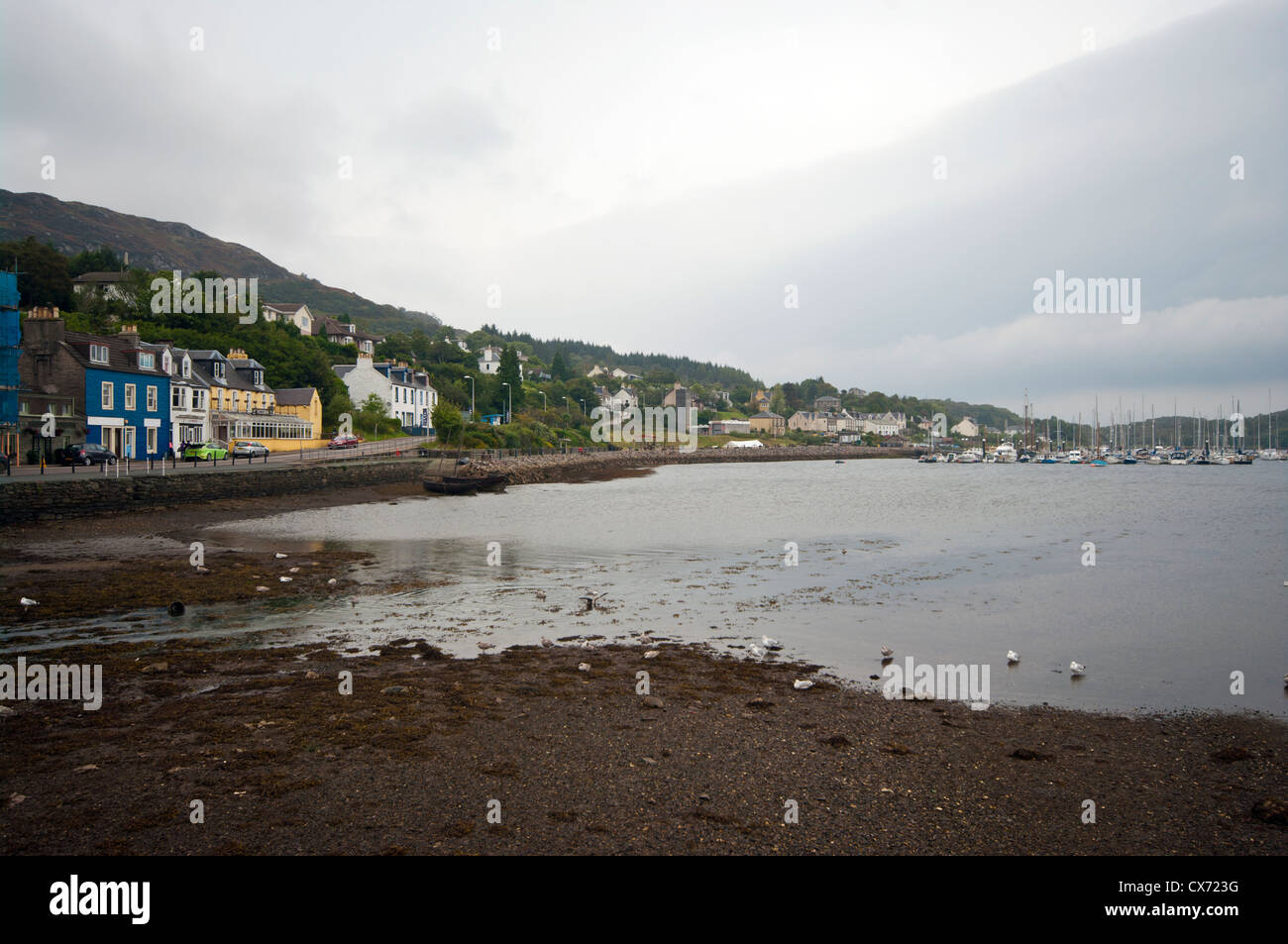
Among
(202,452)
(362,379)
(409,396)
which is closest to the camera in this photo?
(202,452)

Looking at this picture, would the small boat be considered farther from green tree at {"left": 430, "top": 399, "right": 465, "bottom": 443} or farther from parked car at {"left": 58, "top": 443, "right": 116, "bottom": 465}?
green tree at {"left": 430, "top": 399, "right": 465, "bottom": 443}

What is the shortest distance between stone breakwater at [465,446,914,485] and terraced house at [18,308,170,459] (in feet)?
81.5

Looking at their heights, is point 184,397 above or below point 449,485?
above

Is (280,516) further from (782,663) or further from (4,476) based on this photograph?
(782,663)

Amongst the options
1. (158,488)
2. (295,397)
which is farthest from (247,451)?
(158,488)

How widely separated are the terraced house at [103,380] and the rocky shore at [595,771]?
→ 45.1m

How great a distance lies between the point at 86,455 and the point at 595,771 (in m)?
50.7

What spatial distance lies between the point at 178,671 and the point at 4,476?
32329 millimetres

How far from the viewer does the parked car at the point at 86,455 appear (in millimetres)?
44203

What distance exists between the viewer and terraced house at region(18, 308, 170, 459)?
47.8 metres

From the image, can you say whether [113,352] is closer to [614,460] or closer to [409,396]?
[409,396]

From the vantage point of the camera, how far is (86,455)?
45.6 m
